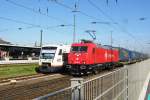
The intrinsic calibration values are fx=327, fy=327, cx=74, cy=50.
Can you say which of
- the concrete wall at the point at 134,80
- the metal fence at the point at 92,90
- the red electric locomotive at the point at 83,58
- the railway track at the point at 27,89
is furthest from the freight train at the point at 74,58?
the metal fence at the point at 92,90

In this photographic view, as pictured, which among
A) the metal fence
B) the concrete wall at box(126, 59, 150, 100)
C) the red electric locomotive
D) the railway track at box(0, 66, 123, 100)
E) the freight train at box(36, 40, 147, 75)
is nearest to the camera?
the metal fence

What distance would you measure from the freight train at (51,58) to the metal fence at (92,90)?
2351 cm

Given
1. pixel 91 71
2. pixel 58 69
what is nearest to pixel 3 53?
pixel 58 69

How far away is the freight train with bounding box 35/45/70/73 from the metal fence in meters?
23.5

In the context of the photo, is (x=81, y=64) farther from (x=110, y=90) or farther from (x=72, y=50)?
(x=110, y=90)

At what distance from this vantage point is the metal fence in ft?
13.8

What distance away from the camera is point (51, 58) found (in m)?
32.2

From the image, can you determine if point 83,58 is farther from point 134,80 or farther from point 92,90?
point 92,90

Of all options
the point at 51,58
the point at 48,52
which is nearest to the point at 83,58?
the point at 51,58

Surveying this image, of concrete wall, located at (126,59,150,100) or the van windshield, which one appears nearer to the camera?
concrete wall, located at (126,59,150,100)

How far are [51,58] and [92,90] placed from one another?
26.7 metres

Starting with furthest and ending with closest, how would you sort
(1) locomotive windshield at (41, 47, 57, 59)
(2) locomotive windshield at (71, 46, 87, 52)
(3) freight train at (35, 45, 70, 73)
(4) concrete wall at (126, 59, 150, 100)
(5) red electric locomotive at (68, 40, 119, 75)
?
(1) locomotive windshield at (41, 47, 57, 59) < (3) freight train at (35, 45, 70, 73) < (2) locomotive windshield at (71, 46, 87, 52) < (5) red electric locomotive at (68, 40, 119, 75) < (4) concrete wall at (126, 59, 150, 100)

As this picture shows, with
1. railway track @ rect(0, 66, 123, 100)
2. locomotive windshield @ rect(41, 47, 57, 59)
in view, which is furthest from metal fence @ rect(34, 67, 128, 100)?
locomotive windshield @ rect(41, 47, 57, 59)

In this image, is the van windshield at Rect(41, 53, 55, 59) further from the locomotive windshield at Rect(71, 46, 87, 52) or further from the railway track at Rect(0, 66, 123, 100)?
the railway track at Rect(0, 66, 123, 100)
